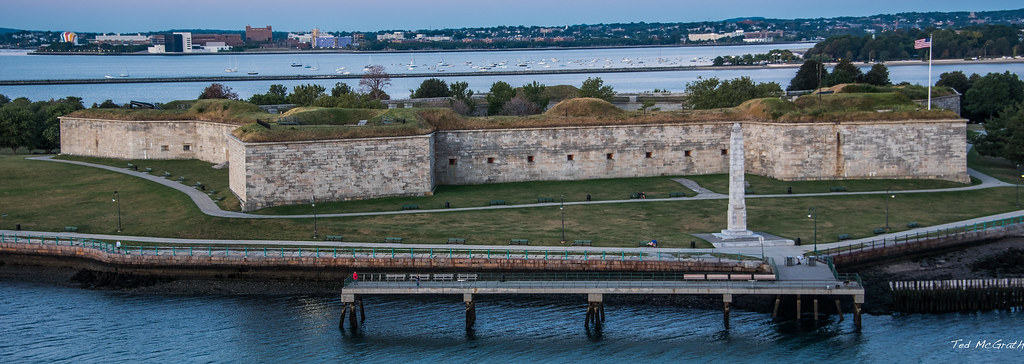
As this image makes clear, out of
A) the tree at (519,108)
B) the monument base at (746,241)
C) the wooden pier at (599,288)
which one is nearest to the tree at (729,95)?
the tree at (519,108)

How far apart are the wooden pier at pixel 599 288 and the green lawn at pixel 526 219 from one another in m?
5.99

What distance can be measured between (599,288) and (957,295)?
12.9 meters

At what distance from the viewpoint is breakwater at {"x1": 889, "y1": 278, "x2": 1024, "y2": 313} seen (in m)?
36.9

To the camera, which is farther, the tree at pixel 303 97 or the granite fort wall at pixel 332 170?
the tree at pixel 303 97

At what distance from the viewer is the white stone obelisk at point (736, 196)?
A: 40281 mm

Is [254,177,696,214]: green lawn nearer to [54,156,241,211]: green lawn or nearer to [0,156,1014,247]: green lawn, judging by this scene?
[0,156,1014,247]: green lawn

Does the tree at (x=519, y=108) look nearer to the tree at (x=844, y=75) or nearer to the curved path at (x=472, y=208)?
the curved path at (x=472, y=208)

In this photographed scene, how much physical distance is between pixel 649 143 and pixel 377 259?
75.1 feet

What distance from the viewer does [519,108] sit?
3135 inches

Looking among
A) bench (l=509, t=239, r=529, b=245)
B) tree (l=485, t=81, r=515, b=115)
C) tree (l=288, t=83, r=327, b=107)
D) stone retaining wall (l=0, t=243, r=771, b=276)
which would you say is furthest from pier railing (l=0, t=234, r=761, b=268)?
tree (l=485, t=81, r=515, b=115)

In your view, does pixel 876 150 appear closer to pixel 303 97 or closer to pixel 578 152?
pixel 578 152

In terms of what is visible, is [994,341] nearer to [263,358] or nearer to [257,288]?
[263,358]

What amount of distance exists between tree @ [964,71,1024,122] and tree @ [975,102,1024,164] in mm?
17780

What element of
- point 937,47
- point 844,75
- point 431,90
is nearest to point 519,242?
point 844,75
